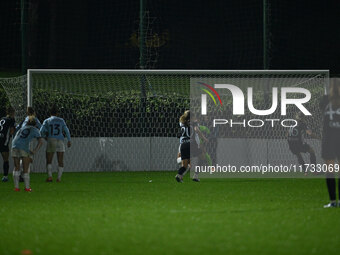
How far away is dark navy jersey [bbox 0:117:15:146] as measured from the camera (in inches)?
696

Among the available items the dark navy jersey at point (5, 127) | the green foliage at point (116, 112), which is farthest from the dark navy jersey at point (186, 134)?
the green foliage at point (116, 112)

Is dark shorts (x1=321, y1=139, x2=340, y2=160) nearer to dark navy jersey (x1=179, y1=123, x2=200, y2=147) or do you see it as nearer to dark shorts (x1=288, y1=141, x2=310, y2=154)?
dark navy jersey (x1=179, y1=123, x2=200, y2=147)

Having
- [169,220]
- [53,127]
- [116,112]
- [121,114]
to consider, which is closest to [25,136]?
[53,127]

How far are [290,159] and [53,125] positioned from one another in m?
8.71

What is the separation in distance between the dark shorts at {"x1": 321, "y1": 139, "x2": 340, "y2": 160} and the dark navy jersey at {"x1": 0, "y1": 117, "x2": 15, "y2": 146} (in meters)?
9.80

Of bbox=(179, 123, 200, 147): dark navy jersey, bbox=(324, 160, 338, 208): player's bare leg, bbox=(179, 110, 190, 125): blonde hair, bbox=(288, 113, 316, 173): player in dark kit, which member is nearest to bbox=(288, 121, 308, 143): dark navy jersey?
bbox=(288, 113, 316, 173): player in dark kit

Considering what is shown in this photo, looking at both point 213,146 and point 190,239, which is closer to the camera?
point 190,239

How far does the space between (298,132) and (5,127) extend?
8821 millimetres

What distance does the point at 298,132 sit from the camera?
20.1 meters

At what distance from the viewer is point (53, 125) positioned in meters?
17.6

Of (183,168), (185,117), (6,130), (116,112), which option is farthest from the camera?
Result: (116,112)

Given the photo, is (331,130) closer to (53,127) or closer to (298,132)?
(53,127)

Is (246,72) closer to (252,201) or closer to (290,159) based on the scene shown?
(290,159)
